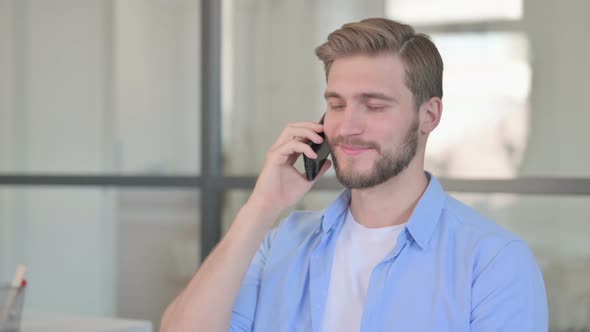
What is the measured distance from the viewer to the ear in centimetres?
183

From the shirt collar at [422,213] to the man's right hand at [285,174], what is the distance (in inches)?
3.8

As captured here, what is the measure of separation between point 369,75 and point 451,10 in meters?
1.40

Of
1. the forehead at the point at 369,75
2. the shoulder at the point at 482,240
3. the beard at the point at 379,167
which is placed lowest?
the shoulder at the point at 482,240

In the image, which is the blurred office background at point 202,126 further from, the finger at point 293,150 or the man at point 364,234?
the finger at point 293,150

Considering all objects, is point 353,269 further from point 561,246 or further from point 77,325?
point 561,246

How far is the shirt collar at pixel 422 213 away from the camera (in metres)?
1.69

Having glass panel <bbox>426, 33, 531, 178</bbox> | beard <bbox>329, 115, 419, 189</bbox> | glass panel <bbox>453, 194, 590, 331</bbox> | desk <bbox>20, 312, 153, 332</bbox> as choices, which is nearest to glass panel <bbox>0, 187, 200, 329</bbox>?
desk <bbox>20, 312, 153, 332</bbox>

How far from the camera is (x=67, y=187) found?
394 cm

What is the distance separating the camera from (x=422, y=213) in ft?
5.65

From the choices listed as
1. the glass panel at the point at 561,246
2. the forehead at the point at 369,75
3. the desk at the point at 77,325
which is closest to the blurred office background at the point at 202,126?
the glass panel at the point at 561,246

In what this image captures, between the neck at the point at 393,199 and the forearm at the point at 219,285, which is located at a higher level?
the neck at the point at 393,199

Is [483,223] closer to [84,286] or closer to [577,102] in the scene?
[577,102]

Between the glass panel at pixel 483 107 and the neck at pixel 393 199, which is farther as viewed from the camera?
the glass panel at pixel 483 107

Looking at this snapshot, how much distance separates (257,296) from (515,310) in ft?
1.82
